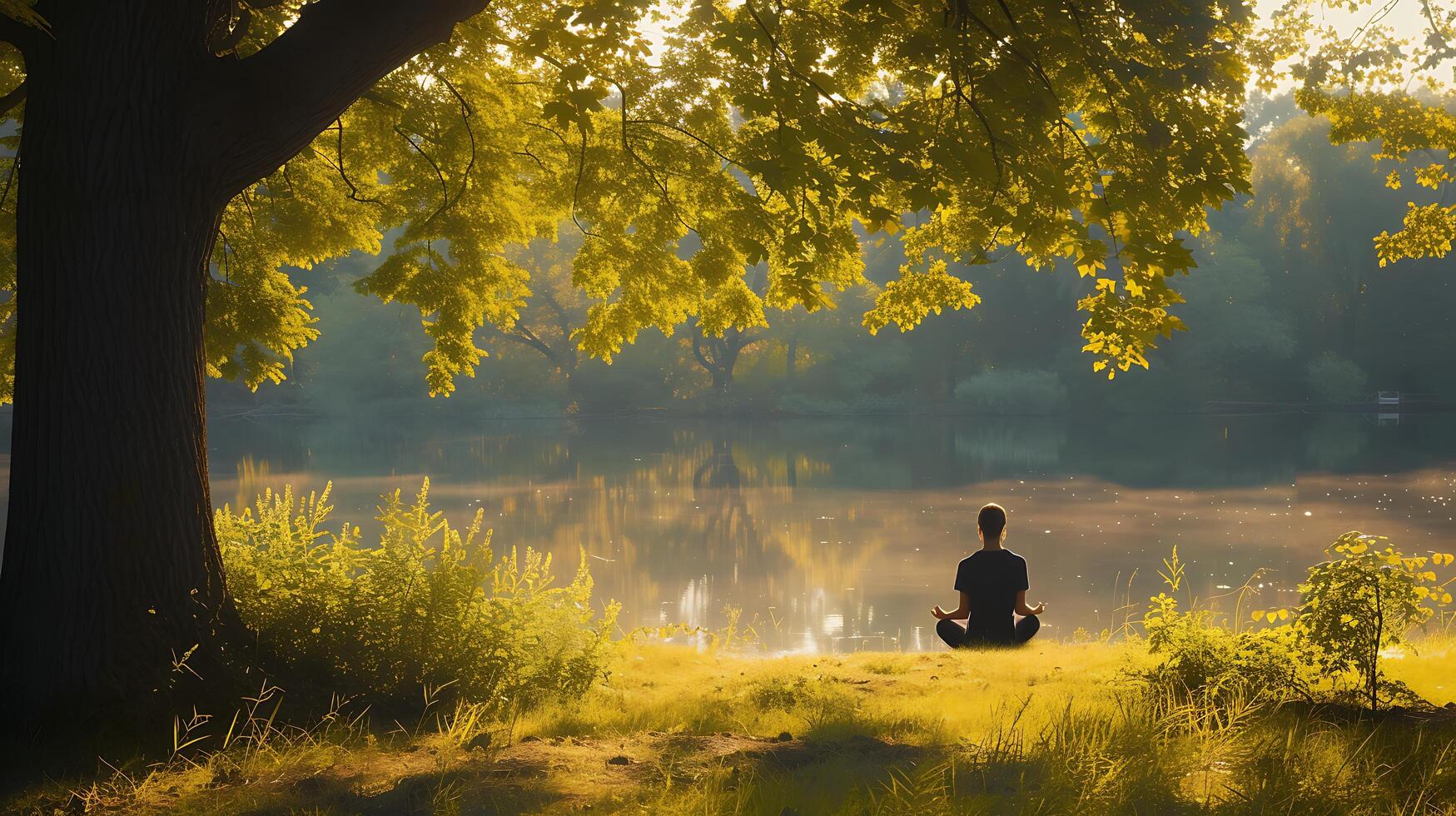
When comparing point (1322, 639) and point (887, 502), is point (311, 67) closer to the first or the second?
point (1322, 639)

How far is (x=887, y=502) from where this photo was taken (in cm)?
2244

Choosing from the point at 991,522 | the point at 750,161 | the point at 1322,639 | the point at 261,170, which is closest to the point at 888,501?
the point at 991,522

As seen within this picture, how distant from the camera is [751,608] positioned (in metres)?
13.9

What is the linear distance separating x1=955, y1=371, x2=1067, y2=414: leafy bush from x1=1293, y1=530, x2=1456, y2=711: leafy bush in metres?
41.3

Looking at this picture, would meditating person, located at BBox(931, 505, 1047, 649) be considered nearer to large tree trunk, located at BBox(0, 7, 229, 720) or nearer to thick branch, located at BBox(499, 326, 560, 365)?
large tree trunk, located at BBox(0, 7, 229, 720)

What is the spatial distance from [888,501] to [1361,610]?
1750 cm

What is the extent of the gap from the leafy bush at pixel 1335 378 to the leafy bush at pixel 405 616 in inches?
1737

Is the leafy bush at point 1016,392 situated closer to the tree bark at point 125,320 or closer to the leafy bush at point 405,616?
the leafy bush at point 405,616

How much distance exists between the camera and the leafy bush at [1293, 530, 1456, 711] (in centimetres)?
506

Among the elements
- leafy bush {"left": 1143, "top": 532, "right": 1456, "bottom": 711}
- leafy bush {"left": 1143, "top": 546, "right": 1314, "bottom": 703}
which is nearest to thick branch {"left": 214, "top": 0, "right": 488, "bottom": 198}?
leafy bush {"left": 1143, "top": 546, "right": 1314, "bottom": 703}

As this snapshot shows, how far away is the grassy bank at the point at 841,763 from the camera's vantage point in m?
3.84

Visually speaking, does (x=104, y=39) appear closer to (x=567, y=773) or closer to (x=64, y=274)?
(x=64, y=274)

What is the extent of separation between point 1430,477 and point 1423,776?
77.1ft

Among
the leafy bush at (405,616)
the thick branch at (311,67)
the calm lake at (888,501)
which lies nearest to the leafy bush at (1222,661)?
the leafy bush at (405,616)
